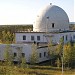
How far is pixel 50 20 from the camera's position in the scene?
46.0 metres

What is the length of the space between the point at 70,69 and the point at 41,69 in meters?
3.47

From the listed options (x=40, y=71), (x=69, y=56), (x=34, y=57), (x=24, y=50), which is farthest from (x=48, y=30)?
(x=40, y=71)

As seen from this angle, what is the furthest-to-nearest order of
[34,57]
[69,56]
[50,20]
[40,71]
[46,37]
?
1. [50,20]
2. [46,37]
3. [34,57]
4. [69,56]
5. [40,71]

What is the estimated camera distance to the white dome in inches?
1812

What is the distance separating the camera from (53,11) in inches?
1849

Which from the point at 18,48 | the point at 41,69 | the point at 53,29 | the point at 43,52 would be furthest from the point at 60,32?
the point at 41,69

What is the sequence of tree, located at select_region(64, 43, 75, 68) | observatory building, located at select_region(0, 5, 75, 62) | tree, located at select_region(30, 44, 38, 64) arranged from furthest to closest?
observatory building, located at select_region(0, 5, 75, 62)
tree, located at select_region(30, 44, 38, 64)
tree, located at select_region(64, 43, 75, 68)

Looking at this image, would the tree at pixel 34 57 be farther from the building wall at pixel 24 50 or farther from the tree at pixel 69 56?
the tree at pixel 69 56

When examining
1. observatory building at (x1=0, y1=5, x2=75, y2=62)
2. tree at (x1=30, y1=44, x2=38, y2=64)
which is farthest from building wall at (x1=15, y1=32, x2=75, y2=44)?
tree at (x1=30, y1=44, x2=38, y2=64)

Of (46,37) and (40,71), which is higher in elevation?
(46,37)

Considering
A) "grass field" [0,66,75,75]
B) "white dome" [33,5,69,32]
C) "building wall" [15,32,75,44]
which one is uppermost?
"white dome" [33,5,69,32]

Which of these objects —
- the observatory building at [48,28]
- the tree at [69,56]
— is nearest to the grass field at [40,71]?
the tree at [69,56]

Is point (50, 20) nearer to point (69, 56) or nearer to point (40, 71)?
point (69, 56)

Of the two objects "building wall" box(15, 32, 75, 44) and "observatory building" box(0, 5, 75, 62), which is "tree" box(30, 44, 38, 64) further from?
"building wall" box(15, 32, 75, 44)
